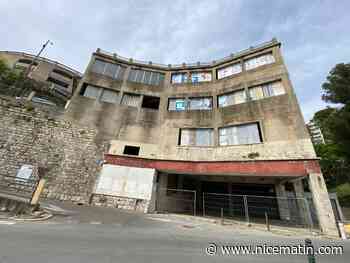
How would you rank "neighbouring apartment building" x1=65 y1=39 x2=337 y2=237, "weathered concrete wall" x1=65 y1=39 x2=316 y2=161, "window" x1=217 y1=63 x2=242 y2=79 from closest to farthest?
"neighbouring apartment building" x1=65 y1=39 x2=337 y2=237
"weathered concrete wall" x1=65 y1=39 x2=316 y2=161
"window" x1=217 y1=63 x2=242 y2=79

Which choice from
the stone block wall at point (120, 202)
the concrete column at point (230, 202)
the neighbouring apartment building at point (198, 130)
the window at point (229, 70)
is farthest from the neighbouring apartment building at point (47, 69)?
the concrete column at point (230, 202)

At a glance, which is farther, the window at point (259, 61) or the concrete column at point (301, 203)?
the window at point (259, 61)

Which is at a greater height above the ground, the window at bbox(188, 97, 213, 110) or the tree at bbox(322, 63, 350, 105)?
the tree at bbox(322, 63, 350, 105)

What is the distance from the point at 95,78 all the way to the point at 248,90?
16.7m

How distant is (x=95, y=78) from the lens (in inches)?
761

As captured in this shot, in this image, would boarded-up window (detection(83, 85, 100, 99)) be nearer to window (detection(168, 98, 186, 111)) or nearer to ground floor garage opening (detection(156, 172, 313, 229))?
window (detection(168, 98, 186, 111))

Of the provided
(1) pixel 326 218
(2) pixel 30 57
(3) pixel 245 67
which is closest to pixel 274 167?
(1) pixel 326 218

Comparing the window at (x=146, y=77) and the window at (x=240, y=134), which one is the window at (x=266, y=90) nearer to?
the window at (x=240, y=134)

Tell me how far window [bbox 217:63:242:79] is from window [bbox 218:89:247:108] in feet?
10.2

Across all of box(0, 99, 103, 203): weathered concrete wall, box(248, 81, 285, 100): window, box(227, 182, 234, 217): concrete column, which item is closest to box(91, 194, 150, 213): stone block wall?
box(0, 99, 103, 203): weathered concrete wall

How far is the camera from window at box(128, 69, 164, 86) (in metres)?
21.0

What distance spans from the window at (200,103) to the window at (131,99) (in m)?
5.95

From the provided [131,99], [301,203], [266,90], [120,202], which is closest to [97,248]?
[120,202]

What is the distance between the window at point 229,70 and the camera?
20.0 meters
